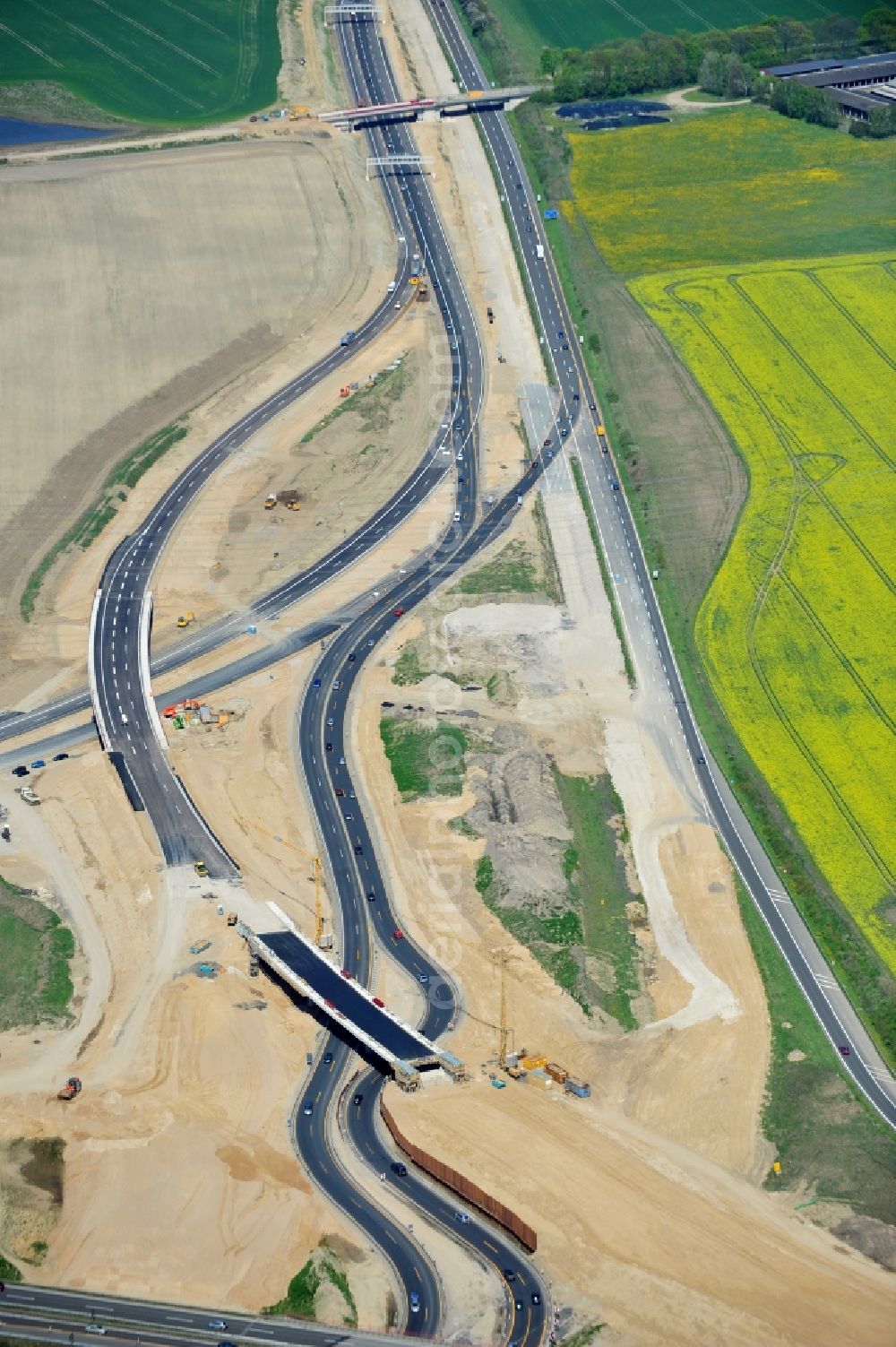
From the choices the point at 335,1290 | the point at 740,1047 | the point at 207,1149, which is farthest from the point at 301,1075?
the point at 740,1047

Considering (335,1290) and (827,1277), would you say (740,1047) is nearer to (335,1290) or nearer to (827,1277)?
(827,1277)

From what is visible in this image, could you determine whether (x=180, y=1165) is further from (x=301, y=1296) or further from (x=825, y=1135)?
(x=825, y=1135)

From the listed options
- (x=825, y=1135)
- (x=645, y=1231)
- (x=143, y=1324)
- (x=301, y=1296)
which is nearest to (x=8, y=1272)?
(x=143, y=1324)

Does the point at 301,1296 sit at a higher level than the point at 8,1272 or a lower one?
lower

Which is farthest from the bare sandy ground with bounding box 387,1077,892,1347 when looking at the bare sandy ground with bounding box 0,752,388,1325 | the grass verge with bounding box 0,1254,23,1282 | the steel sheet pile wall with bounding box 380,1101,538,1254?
the grass verge with bounding box 0,1254,23,1282

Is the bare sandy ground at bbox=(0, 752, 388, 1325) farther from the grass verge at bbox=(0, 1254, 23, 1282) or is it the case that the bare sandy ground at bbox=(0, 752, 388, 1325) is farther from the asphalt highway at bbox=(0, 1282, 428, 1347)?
the grass verge at bbox=(0, 1254, 23, 1282)

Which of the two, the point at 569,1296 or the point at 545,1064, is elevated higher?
the point at 545,1064
